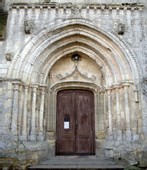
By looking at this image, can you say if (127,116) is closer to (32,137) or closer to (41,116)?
(41,116)

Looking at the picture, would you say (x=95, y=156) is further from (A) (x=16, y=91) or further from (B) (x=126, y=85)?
(A) (x=16, y=91)

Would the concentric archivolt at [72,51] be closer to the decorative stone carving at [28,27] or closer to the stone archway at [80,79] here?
the stone archway at [80,79]

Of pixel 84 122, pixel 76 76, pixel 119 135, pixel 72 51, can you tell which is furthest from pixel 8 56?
pixel 119 135

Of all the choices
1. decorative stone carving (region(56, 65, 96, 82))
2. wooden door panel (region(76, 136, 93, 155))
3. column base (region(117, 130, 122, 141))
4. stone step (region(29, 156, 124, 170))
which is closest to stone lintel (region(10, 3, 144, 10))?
decorative stone carving (region(56, 65, 96, 82))

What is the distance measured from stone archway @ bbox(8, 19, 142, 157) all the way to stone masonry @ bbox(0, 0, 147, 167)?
0.03 metres

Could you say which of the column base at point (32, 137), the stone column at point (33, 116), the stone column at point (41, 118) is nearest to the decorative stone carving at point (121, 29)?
the stone column at point (41, 118)

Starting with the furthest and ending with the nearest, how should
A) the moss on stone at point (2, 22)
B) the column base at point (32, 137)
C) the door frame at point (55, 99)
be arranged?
the door frame at point (55, 99) → the moss on stone at point (2, 22) → the column base at point (32, 137)

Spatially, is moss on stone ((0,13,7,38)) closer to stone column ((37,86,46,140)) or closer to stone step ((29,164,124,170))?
stone column ((37,86,46,140))

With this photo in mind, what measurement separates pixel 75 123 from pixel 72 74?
5.60 ft

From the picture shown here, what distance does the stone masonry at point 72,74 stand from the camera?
6.16 m

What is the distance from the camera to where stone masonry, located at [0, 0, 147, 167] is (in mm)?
6156

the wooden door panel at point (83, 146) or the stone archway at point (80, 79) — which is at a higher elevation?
the stone archway at point (80, 79)

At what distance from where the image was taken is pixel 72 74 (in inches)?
302

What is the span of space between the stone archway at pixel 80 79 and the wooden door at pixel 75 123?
27 cm
